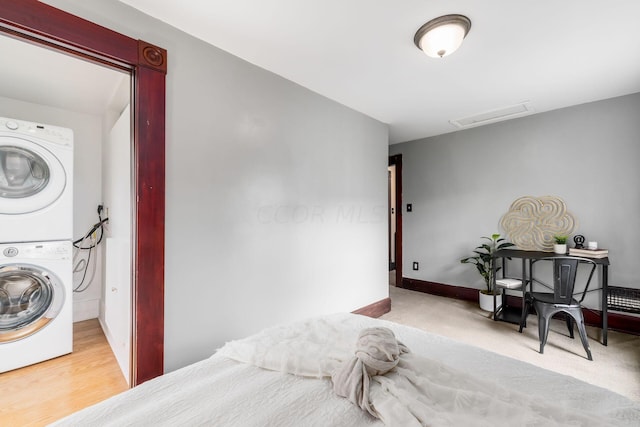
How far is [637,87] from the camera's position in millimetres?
2594

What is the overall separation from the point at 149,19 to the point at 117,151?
1.06 m

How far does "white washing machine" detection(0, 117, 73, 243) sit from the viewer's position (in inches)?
80.4

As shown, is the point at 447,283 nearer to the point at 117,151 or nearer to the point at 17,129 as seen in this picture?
the point at 117,151

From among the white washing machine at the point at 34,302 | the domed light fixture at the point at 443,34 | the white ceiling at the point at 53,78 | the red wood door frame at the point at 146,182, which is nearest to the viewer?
the red wood door frame at the point at 146,182

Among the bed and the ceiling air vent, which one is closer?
the bed

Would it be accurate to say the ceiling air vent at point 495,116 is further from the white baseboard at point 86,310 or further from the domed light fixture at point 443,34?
the white baseboard at point 86,310

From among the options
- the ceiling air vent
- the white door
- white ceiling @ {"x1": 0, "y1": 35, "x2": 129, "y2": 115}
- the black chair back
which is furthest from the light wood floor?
the ceiling air vent

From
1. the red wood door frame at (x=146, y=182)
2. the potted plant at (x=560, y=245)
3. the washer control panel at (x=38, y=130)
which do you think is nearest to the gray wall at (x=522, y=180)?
the potted plant at (x=560, y=245)

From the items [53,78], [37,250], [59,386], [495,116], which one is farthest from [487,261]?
[53,78]

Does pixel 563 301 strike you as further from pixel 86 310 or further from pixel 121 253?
pixel 86 310

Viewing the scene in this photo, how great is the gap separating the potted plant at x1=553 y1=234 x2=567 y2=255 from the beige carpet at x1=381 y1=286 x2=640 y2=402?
2.68ft

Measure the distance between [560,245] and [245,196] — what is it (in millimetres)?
3333

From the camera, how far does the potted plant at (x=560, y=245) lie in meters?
2.92

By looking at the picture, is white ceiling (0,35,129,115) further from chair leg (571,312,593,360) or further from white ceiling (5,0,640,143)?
chair leg (571,312,593,360)
